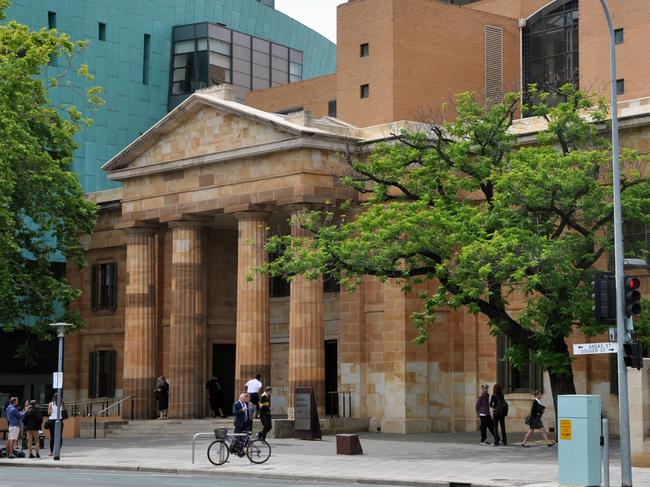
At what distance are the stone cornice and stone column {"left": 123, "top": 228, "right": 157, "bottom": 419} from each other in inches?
91.0

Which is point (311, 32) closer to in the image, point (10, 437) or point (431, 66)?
point (431, 66)

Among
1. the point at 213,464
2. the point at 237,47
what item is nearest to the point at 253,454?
the point at 213,464

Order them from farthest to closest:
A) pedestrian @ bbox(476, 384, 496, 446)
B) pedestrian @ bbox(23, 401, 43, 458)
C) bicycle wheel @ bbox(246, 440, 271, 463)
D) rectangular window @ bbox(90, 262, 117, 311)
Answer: rectangular window @ bbox(90, 262, 117, 311) → pedestrian @ bbox(23, 401, 43, 458) → pedestrian @ bbox(476, 384, 496, 446) → bicycle wheel @ bbox(246, 440, 271, 463)

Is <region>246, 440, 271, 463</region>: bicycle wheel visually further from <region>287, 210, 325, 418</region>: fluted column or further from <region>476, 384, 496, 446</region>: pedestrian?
<region>287, 210, 325, 418</region>: fluted column

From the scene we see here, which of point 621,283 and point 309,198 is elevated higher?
point 309,198

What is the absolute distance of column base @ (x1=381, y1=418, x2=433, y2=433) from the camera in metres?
44.4

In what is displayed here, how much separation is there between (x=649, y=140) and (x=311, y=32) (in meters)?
47.5

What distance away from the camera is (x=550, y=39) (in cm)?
5669

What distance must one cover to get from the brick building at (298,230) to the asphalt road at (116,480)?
11305 millimetres

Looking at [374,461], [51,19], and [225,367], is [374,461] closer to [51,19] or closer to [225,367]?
[225,367]

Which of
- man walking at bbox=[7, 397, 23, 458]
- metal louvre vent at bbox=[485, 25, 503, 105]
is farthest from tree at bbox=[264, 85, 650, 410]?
metal louvre vent at bbox=[485, 25, 503, 105]

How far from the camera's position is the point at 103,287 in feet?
195

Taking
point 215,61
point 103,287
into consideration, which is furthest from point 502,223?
point 215,61

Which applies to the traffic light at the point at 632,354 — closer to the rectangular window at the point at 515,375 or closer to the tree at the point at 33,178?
the rectangular window at the point at 515,375
